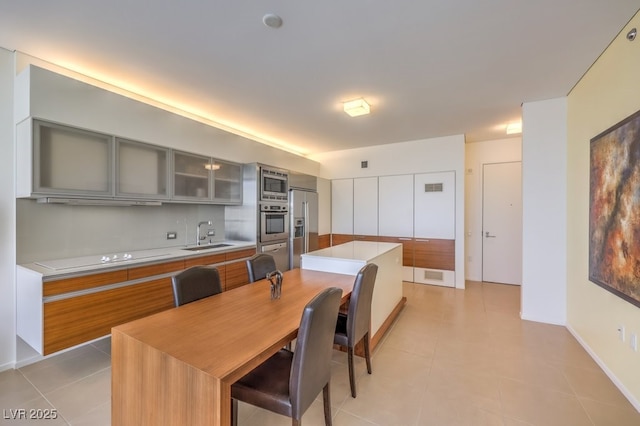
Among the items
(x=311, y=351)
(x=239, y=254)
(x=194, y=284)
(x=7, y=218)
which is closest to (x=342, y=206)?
(x=239, y=254)

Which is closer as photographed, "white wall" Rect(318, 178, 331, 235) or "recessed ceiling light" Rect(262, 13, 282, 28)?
"recessed ceiling light" Rect(262, 13, 282, 28)

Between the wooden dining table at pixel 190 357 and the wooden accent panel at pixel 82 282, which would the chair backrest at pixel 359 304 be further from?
the wooden accent panel at pixel 82 282

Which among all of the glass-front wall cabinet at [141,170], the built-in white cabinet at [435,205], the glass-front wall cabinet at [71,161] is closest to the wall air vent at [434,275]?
the built-in white cabinet at [435,205]

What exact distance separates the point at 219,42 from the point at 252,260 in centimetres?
187

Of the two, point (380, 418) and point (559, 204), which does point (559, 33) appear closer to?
point (559, 204)

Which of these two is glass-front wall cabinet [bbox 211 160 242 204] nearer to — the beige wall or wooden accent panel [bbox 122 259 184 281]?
wooden accent panel [bbox 122 259 184 281]

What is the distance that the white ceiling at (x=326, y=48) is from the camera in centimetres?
183

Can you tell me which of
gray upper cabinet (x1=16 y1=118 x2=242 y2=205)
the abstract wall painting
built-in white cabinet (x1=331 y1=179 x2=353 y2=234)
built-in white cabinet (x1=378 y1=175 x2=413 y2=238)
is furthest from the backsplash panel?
the abstract wall painting

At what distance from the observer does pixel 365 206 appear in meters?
5.64

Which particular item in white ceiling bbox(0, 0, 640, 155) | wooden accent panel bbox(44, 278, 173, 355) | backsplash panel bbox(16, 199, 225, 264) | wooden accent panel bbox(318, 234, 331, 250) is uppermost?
white ceiling bbox(0, 0, 640, 155)

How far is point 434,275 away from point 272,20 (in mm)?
4665

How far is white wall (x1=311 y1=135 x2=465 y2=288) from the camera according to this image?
4.72 m

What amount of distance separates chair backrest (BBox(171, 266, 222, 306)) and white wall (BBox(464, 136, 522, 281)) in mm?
4957

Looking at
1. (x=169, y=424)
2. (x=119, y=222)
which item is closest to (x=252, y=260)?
→ (x=169, y=424)
